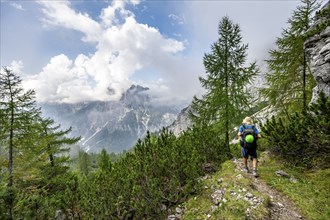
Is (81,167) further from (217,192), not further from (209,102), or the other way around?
(217,192)

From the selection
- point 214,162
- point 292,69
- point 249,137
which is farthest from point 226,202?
point 292,69

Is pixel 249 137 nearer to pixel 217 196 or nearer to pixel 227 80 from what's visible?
pixel 217 196

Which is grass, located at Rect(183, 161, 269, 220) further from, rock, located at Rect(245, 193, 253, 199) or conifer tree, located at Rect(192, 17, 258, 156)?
conifer tree, located at Rect(192, 17, 258, 156)

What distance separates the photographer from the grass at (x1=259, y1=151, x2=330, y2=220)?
662cm

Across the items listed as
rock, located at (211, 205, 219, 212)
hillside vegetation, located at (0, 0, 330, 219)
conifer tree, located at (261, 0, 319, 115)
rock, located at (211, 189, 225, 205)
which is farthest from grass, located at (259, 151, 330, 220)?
conifer tree, located at (261, 0, 319, 115)

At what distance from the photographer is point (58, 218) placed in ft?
22.7

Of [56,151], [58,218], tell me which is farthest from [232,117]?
[56,151]

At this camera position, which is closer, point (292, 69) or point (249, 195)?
point (249, 195)

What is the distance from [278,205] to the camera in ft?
22.7

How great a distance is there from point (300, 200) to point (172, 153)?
4.75m

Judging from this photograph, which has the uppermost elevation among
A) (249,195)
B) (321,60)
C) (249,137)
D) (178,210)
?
(321,60)

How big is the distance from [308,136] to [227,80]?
26.1 feet

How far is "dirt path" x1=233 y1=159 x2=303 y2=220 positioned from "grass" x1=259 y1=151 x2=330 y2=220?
0.72ft

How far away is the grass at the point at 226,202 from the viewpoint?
21.0 ft
